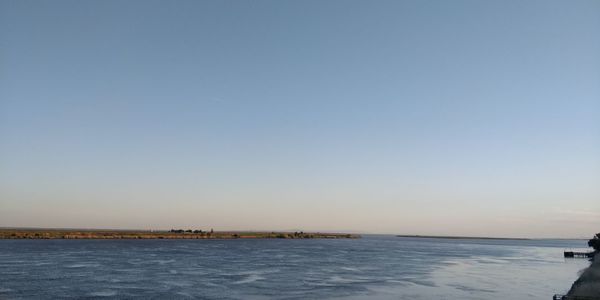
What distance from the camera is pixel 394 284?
1825 inches

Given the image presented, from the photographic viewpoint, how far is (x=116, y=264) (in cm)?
6075

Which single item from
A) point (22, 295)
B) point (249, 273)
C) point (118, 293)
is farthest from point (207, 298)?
point (249, 273)

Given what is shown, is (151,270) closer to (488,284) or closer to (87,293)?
(87,293)

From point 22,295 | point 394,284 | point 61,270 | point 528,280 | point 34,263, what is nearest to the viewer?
point 22,295

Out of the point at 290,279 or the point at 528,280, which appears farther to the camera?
the point at 528,280

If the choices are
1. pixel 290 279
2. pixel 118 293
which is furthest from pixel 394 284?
pixel 118 293

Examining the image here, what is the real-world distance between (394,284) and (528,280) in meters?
18.4

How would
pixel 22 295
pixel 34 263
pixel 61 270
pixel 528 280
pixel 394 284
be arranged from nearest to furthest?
pixel 22 295
pixel 394 284
pixel 61 270
pixel 528 280
pixel 34 263

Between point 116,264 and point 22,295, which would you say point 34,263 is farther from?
point 22,295

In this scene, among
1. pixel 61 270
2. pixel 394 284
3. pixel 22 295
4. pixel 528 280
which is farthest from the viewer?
pixel 528 280

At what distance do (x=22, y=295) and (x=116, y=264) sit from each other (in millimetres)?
26737

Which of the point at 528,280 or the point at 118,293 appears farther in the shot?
the point at 528,280

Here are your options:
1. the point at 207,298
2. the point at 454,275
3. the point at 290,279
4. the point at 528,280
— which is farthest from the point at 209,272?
the point at 528,280

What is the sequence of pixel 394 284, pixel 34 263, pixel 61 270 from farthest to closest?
pixel 34 263, pixel 61 270, pixel 394 284
